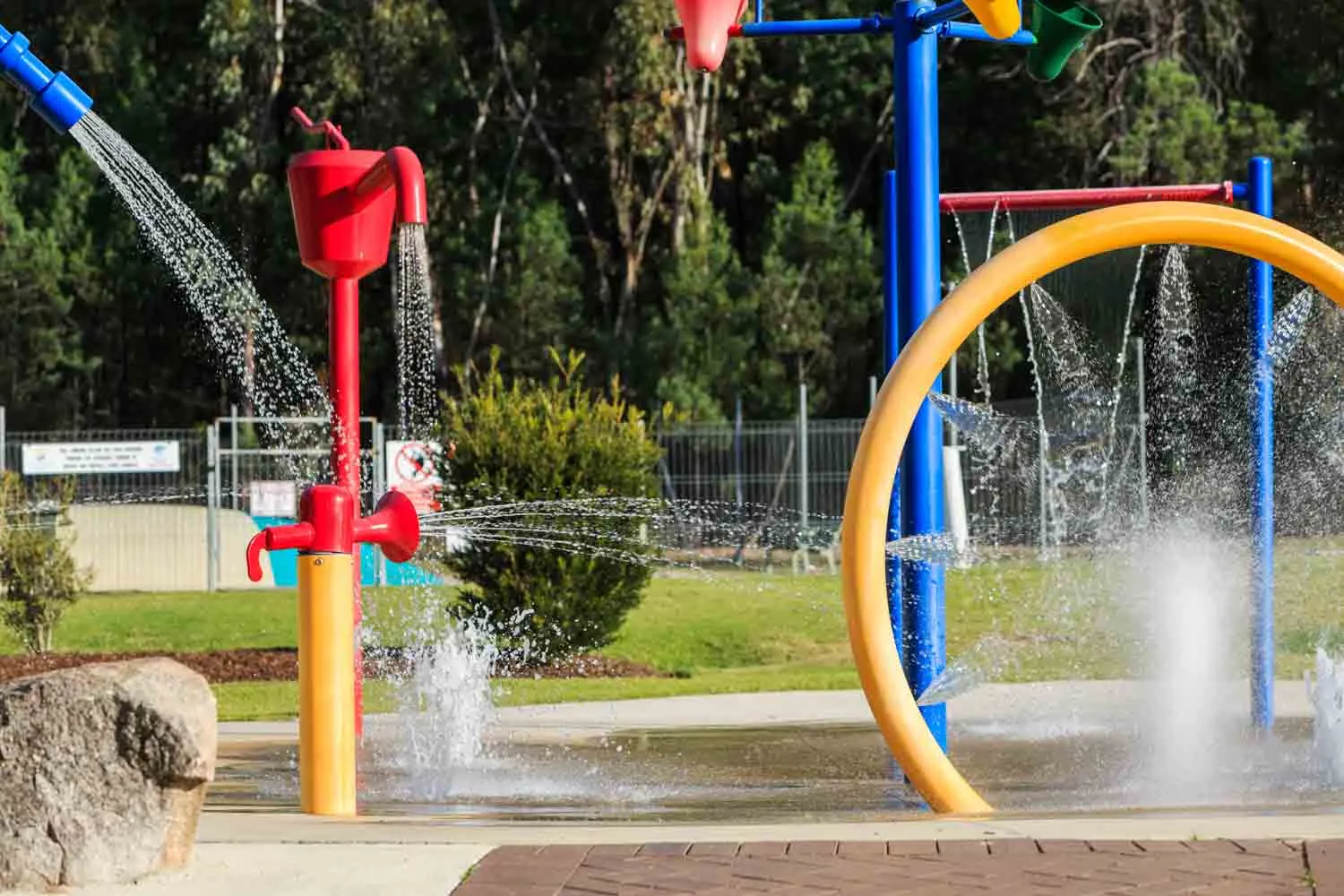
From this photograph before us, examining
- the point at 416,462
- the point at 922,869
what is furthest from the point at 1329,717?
the point at 416,462

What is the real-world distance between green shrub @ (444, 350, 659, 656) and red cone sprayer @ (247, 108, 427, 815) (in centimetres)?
476

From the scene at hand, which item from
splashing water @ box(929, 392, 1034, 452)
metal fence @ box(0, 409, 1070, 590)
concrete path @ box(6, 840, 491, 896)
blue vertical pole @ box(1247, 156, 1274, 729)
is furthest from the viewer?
metal fence @ box(0, 409, 1070, 590)

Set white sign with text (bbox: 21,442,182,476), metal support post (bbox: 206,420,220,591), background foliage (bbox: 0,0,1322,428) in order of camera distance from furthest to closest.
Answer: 1. background foliage (bbox: 0,0,1322,428)
2. white sign with text (bbox: 21,442,182,476)
3. metal support post (bbox: 206,420,220,591)

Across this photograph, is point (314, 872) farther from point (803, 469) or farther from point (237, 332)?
point (237, 332)

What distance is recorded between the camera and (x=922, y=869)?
16.8 ft

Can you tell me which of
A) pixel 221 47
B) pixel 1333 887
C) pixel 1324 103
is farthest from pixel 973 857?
pixel 221 47

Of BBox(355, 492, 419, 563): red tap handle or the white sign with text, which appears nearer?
BBox(355, 492, 419, 563): red tap handle

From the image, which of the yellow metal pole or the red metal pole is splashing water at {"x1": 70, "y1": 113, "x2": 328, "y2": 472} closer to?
the red metal pole

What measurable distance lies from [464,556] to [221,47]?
67.5ft

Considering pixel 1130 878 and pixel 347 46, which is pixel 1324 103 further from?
pixel 1130 878

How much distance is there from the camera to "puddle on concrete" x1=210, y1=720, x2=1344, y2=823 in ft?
22.8

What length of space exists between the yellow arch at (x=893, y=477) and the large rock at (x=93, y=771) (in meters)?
2.12

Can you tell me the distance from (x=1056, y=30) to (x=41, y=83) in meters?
3.80

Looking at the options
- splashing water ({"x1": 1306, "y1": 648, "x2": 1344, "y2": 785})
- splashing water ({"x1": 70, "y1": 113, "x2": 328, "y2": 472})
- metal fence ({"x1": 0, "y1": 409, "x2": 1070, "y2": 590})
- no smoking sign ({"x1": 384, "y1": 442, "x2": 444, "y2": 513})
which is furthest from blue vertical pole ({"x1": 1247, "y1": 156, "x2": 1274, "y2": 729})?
splashing water ({"x1": 70, "y1": 113, "x2": 328, "y2": 472})
